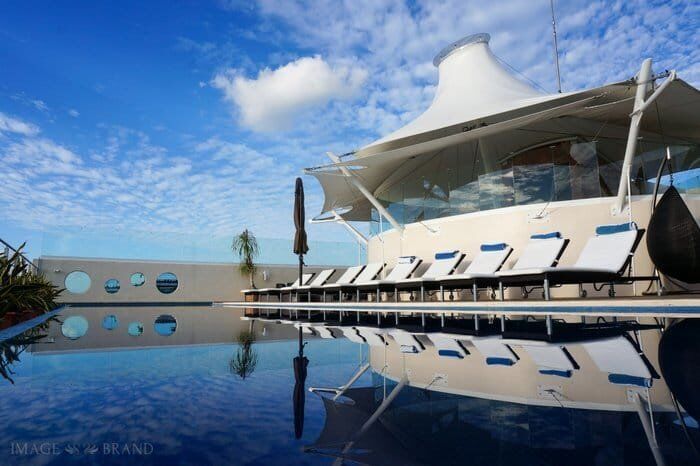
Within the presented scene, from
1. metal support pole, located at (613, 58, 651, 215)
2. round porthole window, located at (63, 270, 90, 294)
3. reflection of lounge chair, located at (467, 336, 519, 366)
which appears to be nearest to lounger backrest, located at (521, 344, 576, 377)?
reflection of lounge chair, located at (467, 336, 519, 366)

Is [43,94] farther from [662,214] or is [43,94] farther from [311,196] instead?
[662,214]

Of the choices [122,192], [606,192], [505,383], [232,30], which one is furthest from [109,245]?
[505,383]

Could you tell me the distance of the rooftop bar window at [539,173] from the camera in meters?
9.18

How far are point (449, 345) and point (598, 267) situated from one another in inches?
140

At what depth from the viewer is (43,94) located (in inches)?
575

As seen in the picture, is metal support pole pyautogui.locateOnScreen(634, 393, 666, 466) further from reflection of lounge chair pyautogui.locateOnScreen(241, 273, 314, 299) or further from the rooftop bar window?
reflection of lounge chair pyautogui.locateOnScreen(241, 273, 314, 299)

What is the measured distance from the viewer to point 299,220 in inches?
497

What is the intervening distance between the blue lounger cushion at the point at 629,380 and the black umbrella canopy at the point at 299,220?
34.7 ft

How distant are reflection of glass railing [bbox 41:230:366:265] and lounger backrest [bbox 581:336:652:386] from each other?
12.8 metres

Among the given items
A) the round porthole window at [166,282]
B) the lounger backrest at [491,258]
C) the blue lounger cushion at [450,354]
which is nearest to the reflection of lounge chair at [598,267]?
the lounger backrest at [491,258]

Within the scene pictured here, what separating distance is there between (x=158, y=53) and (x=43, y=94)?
549 centimetres

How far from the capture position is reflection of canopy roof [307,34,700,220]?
28.0 feet

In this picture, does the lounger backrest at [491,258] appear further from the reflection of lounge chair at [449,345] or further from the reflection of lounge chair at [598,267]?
the reflection of lounge chair at [449,345]

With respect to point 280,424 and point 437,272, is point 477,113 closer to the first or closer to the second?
point 437,272
